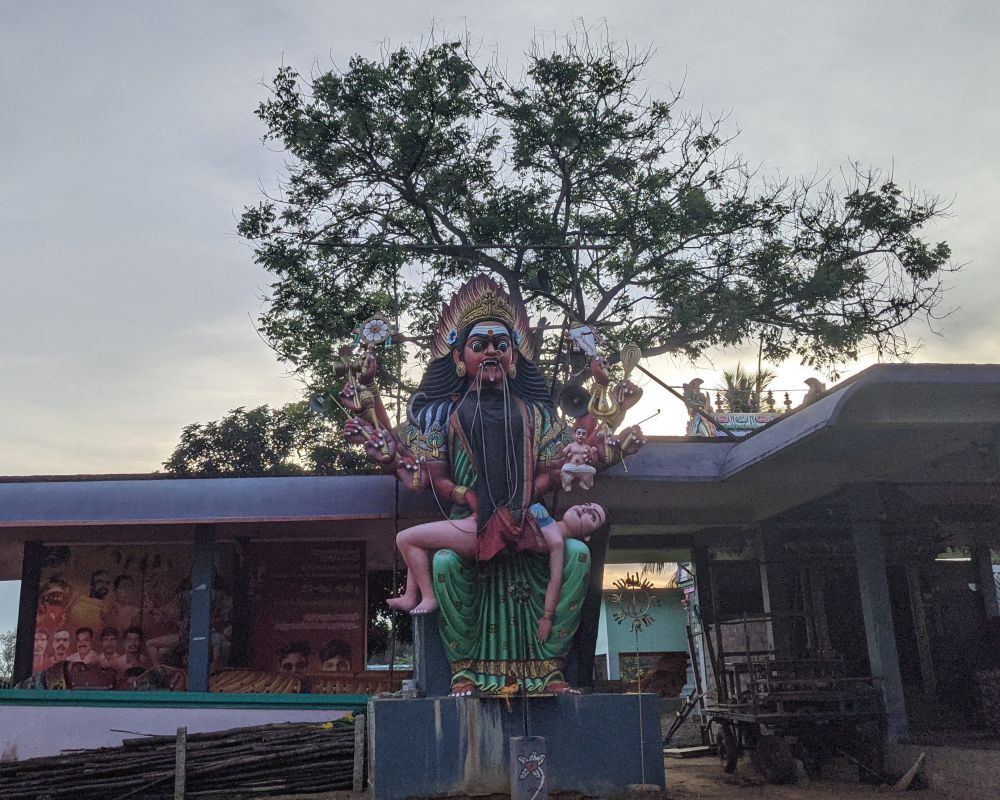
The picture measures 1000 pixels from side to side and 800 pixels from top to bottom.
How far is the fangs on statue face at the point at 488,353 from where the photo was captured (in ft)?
39.2

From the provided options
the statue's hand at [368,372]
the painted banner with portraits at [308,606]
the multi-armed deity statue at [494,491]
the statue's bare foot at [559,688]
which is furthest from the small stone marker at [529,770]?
the painted banner with portraits at [308,606]

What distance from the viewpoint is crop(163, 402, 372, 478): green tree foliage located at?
958 inches

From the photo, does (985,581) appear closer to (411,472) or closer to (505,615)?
(505,615)

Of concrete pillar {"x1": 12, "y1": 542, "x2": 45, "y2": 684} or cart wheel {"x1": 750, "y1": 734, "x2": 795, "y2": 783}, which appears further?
concrete pillar {"x1": 12, "y1": 542, "x2": 45, "y2": 684}

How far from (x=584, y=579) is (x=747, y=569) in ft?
20.9

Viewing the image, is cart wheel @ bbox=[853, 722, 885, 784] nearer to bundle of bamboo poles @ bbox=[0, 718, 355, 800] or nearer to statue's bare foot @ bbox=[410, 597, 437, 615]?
statue's bare foot @ bbox=[410, 597, 437, 615]

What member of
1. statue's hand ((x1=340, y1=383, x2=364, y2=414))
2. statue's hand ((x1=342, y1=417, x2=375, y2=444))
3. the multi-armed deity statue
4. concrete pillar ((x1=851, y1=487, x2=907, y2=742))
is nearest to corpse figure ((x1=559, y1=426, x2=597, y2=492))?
the multi-armed deity statue

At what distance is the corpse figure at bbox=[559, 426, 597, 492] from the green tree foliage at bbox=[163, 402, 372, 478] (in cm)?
1330

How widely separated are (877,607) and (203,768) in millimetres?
8865

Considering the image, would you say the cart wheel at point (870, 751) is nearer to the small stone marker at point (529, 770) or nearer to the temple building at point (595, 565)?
the temple building at point (595, 565)

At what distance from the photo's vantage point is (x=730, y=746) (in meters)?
13.1

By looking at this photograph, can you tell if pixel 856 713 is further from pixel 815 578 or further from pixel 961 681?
pixel 961 681

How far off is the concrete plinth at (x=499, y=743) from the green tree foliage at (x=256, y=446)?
1390 cm

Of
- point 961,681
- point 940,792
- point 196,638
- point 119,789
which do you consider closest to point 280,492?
point 196,638
